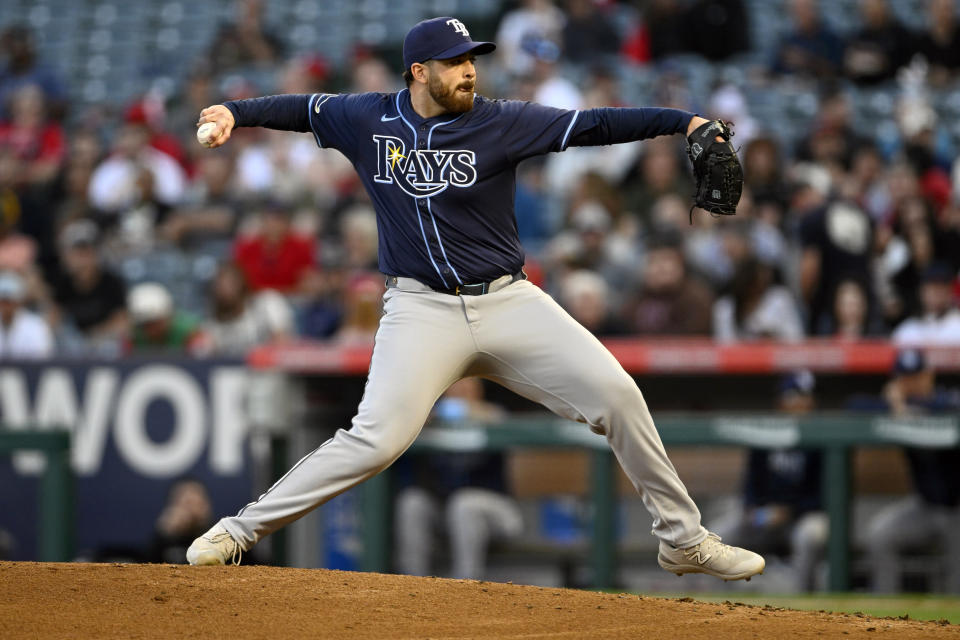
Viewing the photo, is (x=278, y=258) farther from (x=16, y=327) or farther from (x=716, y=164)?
(x=716, y=164)

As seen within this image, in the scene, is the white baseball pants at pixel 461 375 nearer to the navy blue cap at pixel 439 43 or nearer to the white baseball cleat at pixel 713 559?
the white baseball cleat at pixel 713 559

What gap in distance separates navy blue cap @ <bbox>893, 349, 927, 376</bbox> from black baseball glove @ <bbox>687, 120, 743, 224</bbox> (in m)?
3.00

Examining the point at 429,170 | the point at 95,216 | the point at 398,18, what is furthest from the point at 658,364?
the point at 398,18

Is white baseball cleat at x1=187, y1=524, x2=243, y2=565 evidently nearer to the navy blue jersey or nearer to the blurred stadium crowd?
the navy blue jersey

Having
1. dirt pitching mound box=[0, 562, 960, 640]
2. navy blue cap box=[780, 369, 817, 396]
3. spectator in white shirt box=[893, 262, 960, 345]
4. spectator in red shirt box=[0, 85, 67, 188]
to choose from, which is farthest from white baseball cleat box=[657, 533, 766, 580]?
spectator in red shirt box=[0, 85, 67, 188]

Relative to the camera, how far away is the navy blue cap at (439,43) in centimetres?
438

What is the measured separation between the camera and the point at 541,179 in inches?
406

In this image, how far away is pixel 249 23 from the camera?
491 inches

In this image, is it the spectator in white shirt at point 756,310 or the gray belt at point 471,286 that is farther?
the spectator in white shirt at point 756,310

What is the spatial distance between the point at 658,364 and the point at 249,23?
645 centimetres

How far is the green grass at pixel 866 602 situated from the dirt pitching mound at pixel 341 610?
184cm

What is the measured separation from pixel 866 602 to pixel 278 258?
4.80 meters

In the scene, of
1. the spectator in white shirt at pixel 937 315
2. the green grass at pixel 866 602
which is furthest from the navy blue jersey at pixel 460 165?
the spectator in white shirt at pixel 937 315

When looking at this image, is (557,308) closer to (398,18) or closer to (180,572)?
(180,572)
